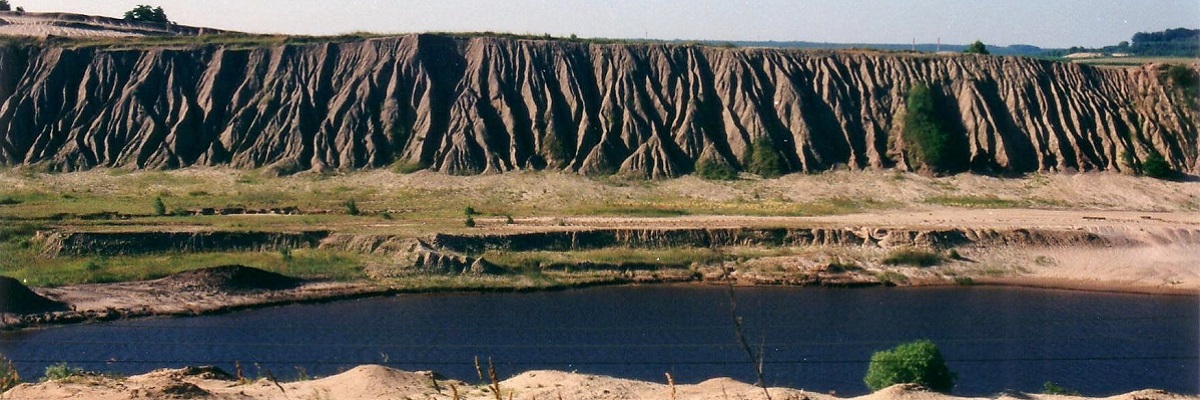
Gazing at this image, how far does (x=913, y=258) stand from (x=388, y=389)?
30.0 metres

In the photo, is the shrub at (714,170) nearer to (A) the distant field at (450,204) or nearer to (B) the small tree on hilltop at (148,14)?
(A) the distant field at (450,204)

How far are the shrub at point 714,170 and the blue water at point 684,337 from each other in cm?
1912

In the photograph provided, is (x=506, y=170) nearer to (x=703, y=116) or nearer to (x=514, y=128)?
(x=514, y=128)

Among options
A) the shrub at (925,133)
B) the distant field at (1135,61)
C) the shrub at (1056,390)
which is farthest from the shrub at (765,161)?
the shrub at (1056,390)

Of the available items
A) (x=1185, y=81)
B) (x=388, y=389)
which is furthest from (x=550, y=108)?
(x=388, y=389)

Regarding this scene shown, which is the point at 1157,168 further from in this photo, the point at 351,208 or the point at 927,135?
the point at 351,208

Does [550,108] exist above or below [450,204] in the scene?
above

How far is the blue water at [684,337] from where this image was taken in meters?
33.5

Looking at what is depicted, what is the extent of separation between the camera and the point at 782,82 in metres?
71.2

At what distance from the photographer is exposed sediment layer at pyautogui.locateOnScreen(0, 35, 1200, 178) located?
66312 mm

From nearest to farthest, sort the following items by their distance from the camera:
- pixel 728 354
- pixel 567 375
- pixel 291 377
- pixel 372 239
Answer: pixel 567 375 → pixel 291 377 → pixel 728 354 → pixel 372 239

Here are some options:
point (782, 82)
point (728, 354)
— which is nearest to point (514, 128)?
point (782, 82)

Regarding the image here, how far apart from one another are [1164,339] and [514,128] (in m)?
38.0

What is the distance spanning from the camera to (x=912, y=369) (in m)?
28.7
